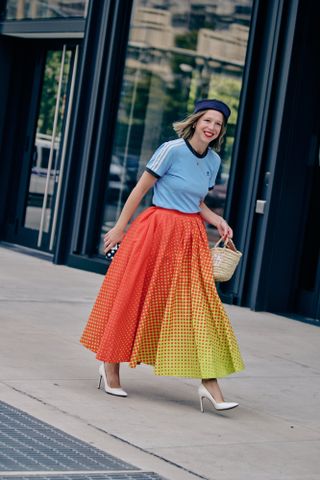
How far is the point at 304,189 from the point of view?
11219 mm

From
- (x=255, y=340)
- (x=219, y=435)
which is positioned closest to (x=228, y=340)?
(x=219, y=435)

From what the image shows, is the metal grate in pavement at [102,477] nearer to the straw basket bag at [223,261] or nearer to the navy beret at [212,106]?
the straw basket bag at [223,261]

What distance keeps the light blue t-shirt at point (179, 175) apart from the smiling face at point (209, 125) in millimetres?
101

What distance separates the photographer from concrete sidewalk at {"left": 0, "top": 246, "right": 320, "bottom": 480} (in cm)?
536

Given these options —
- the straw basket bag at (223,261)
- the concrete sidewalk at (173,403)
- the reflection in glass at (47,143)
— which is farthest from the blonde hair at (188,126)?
the reflection in glass at (47,143)

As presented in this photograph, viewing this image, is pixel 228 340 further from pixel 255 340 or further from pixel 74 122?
pixel 74 122

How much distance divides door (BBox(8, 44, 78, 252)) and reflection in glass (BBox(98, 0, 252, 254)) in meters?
0.91

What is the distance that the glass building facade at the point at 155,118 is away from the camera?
1102 cm

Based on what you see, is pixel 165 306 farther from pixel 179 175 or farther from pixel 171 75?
pixel 171 75

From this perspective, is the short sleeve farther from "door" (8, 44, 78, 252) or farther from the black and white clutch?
"door" (8, 44, 78, 252)

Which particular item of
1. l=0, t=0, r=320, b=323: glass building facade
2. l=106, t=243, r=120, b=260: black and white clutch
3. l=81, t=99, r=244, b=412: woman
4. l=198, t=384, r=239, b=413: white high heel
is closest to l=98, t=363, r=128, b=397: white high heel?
l=81, t=99, r=244, b=412: woman

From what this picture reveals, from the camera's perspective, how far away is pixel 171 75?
12.3m

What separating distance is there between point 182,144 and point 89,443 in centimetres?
186

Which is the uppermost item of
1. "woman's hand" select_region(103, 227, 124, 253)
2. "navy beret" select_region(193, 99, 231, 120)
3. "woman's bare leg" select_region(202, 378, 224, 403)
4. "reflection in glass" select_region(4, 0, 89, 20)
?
"reflection in glass" select_region(4, 0, 89, 20)
